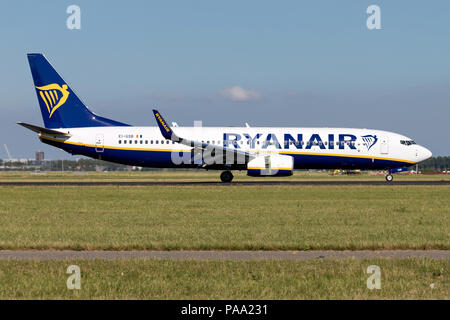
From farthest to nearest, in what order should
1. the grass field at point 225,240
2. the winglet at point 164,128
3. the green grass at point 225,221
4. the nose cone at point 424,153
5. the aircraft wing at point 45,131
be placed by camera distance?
the nose cone at point 424,153
the aircraft wing at point 45,131
the winglet at point 164,128
the green grass at point 225,221
the grass field at point 225,240

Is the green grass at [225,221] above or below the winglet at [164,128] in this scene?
below

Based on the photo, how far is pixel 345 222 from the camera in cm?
1961

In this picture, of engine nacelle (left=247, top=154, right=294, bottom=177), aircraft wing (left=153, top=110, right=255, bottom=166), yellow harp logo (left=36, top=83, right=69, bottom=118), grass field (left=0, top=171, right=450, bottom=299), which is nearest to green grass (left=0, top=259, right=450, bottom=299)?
grass field (left=0, top=171, right=450, bottom=299)

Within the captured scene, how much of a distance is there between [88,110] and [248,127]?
12.6 meters

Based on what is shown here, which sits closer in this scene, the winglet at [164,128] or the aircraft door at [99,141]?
the winglet at [164,128]

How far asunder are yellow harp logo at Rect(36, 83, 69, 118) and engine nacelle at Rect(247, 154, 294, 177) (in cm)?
1581

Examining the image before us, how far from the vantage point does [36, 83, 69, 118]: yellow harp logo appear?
155ft

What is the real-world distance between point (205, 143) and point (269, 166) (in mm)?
5068

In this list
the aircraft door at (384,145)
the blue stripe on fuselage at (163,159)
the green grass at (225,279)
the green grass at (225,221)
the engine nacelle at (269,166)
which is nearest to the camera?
the green grass at (225,279)

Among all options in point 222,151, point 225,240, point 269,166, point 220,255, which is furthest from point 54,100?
point 220,255

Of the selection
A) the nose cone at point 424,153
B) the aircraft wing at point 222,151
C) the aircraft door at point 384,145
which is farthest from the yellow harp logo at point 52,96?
the nose cone at point 424,153

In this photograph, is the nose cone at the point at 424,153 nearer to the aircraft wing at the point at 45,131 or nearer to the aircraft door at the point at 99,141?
the aircraft door at the point at 99,141

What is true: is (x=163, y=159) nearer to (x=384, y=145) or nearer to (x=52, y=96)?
(x=52, y=96)

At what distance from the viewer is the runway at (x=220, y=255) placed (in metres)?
13.0
